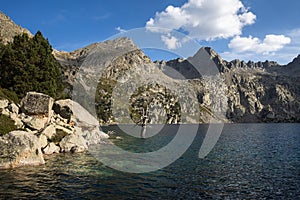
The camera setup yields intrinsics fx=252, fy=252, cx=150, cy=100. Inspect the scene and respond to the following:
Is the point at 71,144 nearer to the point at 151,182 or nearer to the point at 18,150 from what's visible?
the point at 18,150

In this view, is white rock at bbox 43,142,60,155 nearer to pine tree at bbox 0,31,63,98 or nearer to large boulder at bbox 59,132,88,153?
large boulder at bbox 59,132,88,153

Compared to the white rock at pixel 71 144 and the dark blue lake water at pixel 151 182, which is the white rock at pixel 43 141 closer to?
the white rock at pixel 71 144

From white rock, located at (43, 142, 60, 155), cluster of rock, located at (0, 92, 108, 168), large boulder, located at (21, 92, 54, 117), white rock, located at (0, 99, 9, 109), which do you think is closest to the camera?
cluster of rock, located at (0, 92, 108, 168)

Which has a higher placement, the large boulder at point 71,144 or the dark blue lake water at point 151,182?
the large boulder at point 71,144

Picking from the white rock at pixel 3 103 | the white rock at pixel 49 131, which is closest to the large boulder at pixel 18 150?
the white rock at pixel 49 131

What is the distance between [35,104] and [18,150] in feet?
60.2

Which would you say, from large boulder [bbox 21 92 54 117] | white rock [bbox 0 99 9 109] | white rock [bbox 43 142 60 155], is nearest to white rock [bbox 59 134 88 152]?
white rock [bbox 43 142 60 155]

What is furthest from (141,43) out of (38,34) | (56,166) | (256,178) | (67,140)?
(38,34)

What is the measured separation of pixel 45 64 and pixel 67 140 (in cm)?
3172

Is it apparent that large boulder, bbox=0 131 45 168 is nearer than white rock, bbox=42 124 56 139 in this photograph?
Yes

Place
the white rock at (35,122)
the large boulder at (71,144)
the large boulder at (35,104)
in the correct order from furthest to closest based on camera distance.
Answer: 1. the large boulder at (35,104)
2. the large boulder at (71,144)
3. the white rock at (35,122)

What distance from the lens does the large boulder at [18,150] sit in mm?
33781

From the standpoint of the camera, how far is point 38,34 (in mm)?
82312

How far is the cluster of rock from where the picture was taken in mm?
34678
